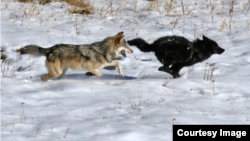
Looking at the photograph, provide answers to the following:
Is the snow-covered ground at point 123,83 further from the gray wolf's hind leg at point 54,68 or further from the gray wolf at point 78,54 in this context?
the gray wolf at point 78,54

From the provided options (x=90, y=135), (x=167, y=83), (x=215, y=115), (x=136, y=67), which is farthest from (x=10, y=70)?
(x=215, y=115)

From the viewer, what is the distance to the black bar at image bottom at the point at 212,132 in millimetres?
4129

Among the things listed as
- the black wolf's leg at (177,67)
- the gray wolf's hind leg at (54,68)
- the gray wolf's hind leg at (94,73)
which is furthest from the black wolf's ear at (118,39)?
the black wolf's leg at (177,67)

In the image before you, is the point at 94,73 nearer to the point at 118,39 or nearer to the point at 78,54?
the point at 78,54

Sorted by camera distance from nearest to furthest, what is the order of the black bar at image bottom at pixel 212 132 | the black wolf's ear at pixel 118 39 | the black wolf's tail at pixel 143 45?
the black bar at image bottom at pixel 212 132 → the black wolf's ear at pixel 118 39 → the black wolf's tail at pixel 143 45

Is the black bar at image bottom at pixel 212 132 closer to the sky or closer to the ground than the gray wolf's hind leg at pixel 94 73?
closer to the ground

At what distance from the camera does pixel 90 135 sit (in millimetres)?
4160

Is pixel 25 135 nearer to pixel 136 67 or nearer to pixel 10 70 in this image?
pixel 10 70

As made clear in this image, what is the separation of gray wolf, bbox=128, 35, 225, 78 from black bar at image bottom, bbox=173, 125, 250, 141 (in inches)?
124

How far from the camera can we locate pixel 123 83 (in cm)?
695

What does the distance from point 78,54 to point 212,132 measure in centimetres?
404

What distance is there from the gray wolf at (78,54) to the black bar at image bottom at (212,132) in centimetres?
339

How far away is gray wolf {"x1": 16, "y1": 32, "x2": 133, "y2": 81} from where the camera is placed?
7.12m

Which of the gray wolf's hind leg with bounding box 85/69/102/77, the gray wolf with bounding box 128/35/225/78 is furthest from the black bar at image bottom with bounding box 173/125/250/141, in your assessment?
the gray wolf's hind leg with bounding box 85/69/102/77
